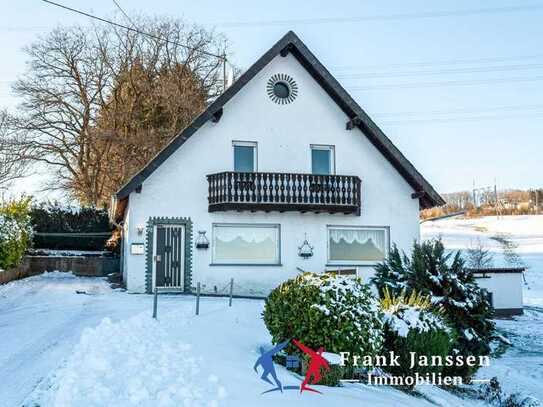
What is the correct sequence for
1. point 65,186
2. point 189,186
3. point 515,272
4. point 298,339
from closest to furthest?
point 298,339, point 189,186, point 515,272, point 65,186

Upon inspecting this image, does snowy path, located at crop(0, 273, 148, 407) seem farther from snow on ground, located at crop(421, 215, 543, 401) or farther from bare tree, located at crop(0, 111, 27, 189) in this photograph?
bare tree, located at crop(0, 111, 27, 189)

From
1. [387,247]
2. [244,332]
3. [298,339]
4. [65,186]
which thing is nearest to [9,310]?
[244,332]

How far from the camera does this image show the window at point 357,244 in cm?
1744

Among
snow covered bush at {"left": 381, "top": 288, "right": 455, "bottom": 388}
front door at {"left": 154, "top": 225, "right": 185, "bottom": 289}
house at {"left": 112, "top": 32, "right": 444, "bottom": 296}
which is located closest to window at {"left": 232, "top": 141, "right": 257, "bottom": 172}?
house at {"left": 112, "top": 32, "right": 444, "bottom": 296}

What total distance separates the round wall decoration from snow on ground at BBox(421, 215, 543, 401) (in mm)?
6569

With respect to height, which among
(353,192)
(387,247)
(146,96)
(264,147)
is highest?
(146,96)

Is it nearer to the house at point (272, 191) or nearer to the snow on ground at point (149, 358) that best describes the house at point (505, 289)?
Result: the house at point (272, 191)

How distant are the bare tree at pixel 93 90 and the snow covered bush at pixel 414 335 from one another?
23368 millimetres

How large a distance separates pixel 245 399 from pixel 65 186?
2743 cm

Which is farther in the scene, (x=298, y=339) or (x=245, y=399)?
(x=298, y=339)

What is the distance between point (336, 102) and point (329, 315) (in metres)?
11.7

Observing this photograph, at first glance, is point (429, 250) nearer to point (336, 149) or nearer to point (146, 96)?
point (336, 149)

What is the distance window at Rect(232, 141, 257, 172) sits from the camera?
17006 mm

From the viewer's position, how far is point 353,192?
16812 mm
